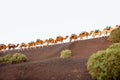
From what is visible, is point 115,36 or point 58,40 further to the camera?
point 58,40

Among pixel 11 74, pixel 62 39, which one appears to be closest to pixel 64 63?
pixel 11 74

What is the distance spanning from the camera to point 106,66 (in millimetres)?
14414

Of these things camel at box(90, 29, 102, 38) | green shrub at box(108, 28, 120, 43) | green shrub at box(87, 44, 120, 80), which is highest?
camel at box(90, 29, 102, 38)

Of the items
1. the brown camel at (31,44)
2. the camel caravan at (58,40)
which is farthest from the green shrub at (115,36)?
the brown camel at (31,44)

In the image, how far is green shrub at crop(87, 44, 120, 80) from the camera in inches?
562

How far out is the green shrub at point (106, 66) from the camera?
562 inches

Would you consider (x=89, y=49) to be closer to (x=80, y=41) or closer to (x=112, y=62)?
(x=80, y=41)

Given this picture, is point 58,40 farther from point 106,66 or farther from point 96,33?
point 106,66

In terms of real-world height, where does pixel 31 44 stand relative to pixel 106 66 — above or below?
above

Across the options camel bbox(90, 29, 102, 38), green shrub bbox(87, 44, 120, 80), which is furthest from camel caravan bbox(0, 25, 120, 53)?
green shrub bbox(87, 44, 120, 80)

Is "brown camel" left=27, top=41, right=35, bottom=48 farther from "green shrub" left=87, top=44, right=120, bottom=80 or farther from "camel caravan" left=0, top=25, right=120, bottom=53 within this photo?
"green shrub" left=87, top=44, right=120, bottom=80

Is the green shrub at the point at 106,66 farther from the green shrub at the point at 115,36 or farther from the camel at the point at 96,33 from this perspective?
the camel at the point at 96,33

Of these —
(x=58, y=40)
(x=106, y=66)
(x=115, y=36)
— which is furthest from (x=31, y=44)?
(x=106, y=66)

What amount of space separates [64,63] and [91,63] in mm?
3801
